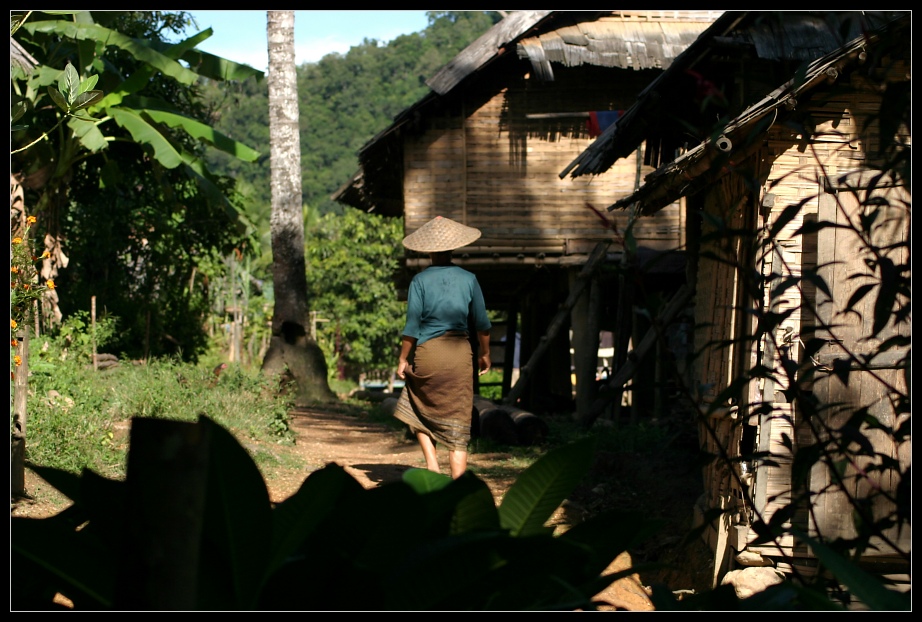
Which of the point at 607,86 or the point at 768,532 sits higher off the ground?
the point at 607,86

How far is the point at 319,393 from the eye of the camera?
15562mm

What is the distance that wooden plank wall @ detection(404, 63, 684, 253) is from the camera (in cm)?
1343

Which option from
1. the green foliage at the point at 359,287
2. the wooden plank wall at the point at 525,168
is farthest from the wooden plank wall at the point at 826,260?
the green foliage at the point at 359,287

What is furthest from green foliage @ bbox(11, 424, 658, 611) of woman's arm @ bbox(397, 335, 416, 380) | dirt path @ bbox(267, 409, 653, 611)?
woman's arm @ bbox(397, 335, 416, 380)

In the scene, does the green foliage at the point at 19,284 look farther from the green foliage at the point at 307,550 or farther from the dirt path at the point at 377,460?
the green foliage at the point at 307,550

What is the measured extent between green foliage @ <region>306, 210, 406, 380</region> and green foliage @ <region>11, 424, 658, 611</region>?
26.4m

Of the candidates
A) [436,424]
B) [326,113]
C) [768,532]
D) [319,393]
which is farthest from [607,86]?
[326,113]

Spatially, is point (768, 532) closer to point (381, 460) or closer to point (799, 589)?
point (799, 589)

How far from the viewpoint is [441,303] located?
6434 mm

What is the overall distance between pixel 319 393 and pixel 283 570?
46.1ft

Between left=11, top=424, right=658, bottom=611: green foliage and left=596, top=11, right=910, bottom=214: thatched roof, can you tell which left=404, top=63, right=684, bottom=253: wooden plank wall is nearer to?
left=596, top=11, right=910, bottom=214: thatched roof

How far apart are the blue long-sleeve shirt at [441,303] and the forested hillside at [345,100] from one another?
53354 millimetres

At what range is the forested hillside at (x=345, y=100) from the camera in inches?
2506

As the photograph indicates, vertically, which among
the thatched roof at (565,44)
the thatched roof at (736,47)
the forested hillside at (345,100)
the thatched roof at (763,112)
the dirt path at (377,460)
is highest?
the forested hillside at (345,100)
